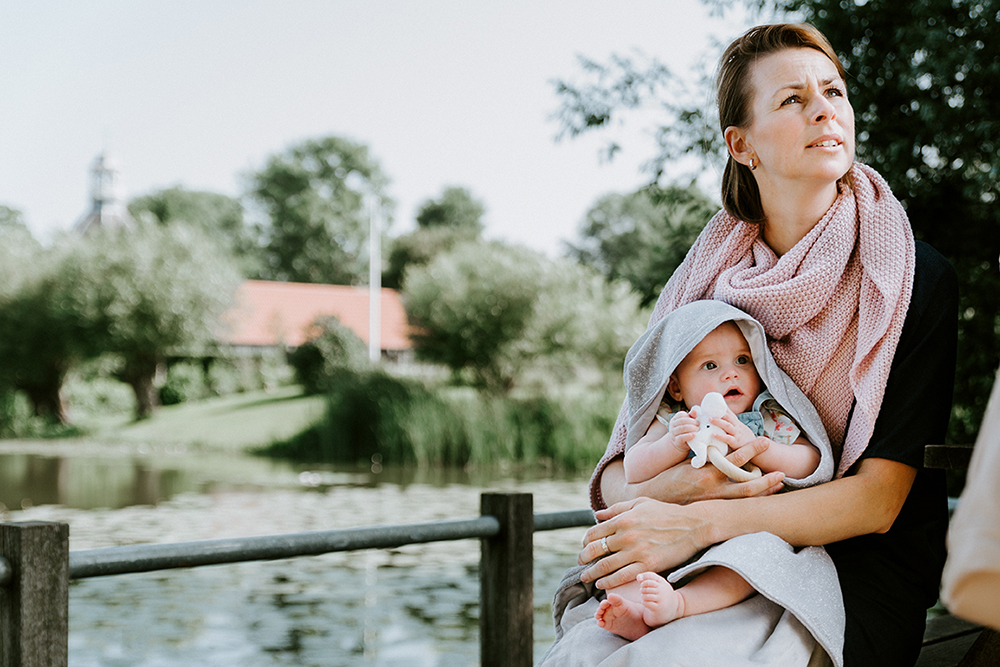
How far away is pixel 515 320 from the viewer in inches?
861

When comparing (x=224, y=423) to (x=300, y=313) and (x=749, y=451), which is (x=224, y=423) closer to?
(x=300, y=313)

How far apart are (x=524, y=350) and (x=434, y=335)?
8.61 ft

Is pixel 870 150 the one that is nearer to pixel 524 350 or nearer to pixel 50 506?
pixel 50 506

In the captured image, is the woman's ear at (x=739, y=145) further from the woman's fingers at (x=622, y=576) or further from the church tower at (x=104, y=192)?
the church tower at (x=104, y=192)

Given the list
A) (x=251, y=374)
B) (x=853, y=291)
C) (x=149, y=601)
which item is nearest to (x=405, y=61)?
(x=251, y=374)

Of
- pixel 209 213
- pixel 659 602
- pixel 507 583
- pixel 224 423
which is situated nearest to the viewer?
pixel 659 602

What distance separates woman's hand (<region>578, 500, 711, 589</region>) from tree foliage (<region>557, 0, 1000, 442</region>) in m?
3.82

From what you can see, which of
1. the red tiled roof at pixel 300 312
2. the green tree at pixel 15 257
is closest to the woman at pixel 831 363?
the green tree at pixel 15 257

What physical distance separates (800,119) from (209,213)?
4820 cm

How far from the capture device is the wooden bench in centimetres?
134

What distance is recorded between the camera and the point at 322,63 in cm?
4822

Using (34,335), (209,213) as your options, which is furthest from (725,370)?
(209,213)

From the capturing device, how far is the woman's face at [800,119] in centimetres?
147

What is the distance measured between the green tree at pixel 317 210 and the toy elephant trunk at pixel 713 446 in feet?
140
